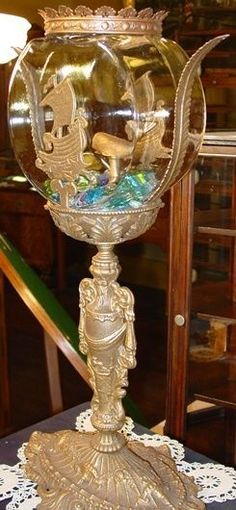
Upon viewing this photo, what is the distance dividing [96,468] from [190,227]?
1.98ft

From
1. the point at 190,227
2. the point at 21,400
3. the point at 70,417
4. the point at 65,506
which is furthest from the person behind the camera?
the point at 21,400

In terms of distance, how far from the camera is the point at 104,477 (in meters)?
0.99

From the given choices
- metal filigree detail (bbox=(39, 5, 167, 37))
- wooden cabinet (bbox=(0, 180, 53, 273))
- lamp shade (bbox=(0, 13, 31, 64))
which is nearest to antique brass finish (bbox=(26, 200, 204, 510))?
metal filigree detail (bbox=(39, 5, 167, 37))

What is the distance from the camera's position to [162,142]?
827 millimetres

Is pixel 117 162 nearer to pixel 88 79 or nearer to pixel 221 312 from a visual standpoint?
pixel 88 79

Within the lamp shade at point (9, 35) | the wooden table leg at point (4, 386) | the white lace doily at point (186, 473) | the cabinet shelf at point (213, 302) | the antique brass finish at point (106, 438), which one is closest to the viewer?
the antique brass finish at point (106, 438)

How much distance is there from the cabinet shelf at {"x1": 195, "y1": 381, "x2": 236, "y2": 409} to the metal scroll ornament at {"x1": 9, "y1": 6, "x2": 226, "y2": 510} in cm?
67

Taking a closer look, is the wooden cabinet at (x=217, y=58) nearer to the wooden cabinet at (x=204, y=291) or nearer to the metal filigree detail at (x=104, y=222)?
the wooden cabinet at (x=204, y=291)

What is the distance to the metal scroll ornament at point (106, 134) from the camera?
792mm

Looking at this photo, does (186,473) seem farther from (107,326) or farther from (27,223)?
(27,223)

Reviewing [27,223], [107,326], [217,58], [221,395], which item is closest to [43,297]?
[221,395]

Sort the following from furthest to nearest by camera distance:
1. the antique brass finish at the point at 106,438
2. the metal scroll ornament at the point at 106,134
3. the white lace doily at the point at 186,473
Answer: the white lace doily at the point at 186,473 → the antique brass finish at the point at 106,438 → the metal scroll ornament at the point at 106,134

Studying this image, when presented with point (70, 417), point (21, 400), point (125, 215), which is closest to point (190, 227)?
point (70, 417)

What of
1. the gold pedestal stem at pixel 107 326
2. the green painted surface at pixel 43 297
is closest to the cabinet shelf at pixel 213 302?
the green painted surface at pixel 43 297
